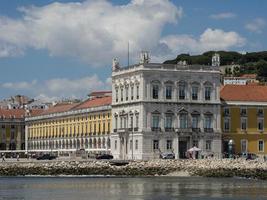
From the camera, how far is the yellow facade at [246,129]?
10394 cm

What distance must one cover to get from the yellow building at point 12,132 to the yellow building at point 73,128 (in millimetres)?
4475

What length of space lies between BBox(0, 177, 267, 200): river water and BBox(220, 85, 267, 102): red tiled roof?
106 ft

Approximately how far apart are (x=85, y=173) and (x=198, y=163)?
11198 mm

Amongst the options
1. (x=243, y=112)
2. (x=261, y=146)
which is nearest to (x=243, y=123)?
Result: (x=243, y=112)

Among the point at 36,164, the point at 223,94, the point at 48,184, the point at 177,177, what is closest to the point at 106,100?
the point at 223,94

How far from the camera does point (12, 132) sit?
146m

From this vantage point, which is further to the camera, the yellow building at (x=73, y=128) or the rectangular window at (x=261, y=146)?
the yellow building at (x=73, y=128)

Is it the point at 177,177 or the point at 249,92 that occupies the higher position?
the point at 249,92

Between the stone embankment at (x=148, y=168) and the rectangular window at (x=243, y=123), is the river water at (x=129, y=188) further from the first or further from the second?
the rectangular window at (x=243, y=123)

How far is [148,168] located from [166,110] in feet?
61.1

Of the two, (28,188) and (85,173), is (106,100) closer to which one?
(85,173)

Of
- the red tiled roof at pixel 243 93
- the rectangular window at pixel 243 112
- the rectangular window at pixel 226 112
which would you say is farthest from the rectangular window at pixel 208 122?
the rectangular window at pixel 243 112

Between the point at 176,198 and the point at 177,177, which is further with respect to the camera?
the point at 177,177

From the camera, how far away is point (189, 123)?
100m
